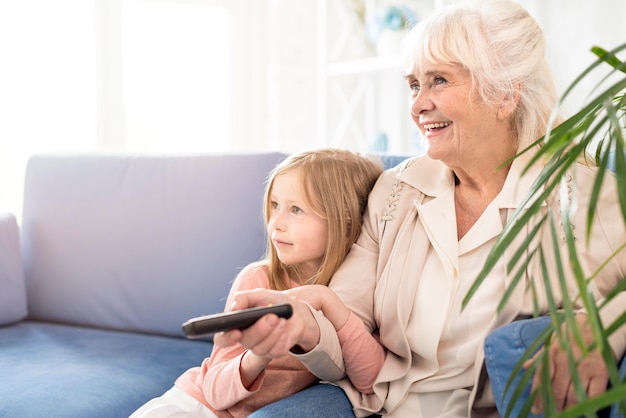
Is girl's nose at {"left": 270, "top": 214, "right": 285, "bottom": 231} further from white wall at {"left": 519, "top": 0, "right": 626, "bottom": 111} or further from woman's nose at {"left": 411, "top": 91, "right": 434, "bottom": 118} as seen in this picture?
white wall at {"left": 519, "top": 0, "right": 626, "bottom": 111}

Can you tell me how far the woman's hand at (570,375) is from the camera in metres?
1.18

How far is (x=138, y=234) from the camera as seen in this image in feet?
7.43

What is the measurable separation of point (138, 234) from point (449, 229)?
1.07m

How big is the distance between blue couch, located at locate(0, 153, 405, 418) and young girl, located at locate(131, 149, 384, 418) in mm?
325

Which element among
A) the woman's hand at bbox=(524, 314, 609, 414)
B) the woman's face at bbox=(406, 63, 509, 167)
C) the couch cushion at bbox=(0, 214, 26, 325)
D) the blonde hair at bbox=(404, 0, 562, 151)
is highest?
the blonde hair at bbox=(404, 0, 562, 151)

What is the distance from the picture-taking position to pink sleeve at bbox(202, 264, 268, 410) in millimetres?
1418

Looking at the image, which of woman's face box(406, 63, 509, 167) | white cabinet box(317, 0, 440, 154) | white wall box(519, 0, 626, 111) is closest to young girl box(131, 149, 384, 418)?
woman's face box(406, 63, 509, 167)

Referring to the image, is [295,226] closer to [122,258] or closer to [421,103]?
[421,103]

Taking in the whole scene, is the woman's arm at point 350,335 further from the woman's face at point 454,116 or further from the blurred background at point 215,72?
the blurred background at point 215,72

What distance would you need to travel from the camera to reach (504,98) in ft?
5.11

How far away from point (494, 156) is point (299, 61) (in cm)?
275

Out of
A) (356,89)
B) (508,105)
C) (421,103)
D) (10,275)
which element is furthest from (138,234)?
(356,89)

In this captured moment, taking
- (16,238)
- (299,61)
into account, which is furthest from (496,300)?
(299,61)

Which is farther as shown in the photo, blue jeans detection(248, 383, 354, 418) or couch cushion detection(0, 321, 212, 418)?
couch cushion detection(0, 321, 212, 418)
